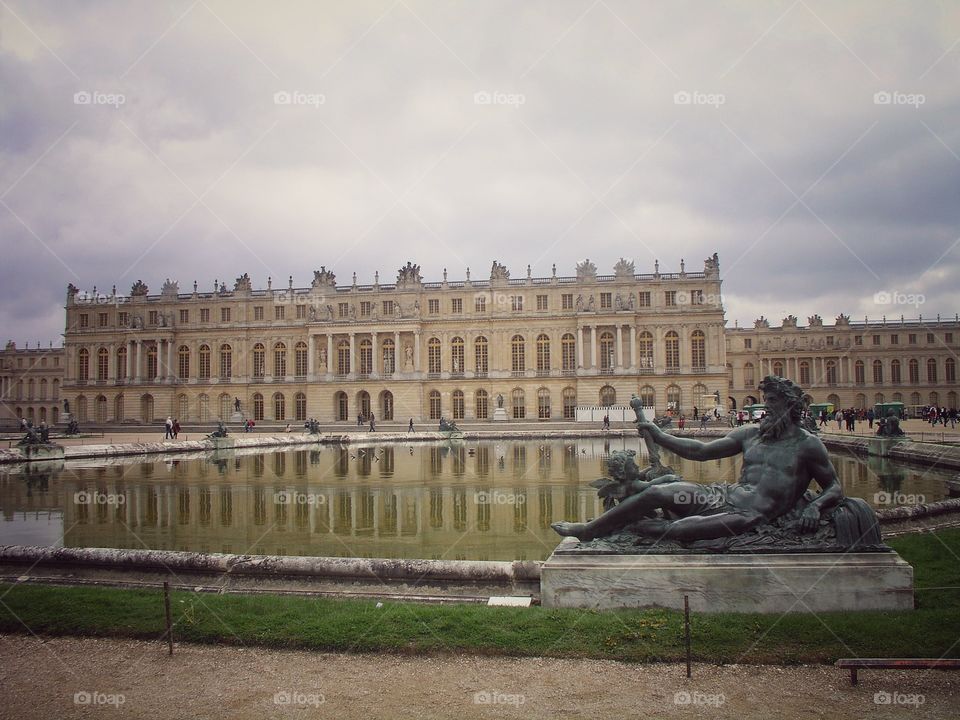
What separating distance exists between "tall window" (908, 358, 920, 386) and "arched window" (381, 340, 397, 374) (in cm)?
5989

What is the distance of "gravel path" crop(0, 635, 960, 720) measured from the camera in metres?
4.62

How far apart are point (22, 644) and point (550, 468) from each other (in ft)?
49.6

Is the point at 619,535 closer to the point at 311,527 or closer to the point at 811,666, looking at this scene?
the point at 811,666

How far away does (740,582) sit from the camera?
5973mm

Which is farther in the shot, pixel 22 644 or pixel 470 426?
pixel 470 426

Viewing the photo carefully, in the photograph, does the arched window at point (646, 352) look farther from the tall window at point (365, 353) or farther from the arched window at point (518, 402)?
the tall window at point (365, 353)

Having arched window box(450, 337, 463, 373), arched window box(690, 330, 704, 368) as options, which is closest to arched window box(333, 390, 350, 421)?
arched window box(450, 337, 463, 373)

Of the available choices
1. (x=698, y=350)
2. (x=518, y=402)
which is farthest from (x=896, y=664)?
(x=698, y=350)

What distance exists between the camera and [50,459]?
25.2 meters

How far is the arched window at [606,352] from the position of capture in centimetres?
5609

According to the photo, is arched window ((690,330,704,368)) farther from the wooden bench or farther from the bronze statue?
the wooden bench

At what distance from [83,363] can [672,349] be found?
5511cm

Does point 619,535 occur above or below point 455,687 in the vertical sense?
above

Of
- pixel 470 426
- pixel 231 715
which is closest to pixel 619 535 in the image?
pixel 231 715
